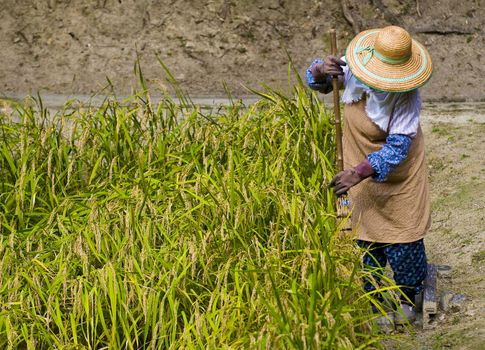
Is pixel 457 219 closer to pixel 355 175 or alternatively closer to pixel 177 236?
pixel 355 175

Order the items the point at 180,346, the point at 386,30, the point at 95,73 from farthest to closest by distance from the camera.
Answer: the point at 95,73 → the point at 386,30 → the point at 180,346

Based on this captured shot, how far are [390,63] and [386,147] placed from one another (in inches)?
13.7

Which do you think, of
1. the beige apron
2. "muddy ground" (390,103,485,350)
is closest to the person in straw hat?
the beige apron

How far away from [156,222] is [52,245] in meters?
0.47

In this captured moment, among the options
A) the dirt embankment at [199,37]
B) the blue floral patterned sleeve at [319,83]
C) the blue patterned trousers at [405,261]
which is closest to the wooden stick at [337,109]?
the blue floral patterned sleeve at [319,83]

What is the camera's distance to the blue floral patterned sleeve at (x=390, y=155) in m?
4.42

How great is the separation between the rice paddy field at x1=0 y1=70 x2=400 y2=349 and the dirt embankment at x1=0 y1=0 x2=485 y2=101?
2.65 metres

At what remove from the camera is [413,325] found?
485 centimetres

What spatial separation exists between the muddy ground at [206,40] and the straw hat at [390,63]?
3130 mm

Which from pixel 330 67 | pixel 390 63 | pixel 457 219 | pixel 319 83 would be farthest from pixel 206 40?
pixel 390 63

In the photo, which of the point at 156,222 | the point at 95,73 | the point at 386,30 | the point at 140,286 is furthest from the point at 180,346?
the point at 95,73

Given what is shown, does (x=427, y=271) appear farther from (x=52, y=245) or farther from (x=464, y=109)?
(x=464, y=109)

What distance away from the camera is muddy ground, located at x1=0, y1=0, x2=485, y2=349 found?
820 cm

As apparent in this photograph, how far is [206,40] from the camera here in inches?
344
